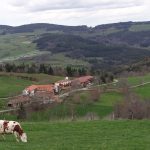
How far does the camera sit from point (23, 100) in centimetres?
11069

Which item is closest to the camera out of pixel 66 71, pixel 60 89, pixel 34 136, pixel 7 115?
pixel 34 136

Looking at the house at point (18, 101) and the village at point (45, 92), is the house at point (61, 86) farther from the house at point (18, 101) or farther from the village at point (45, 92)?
the house at point (18, 101)

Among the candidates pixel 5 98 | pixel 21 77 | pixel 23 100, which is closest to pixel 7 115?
pixel 23 100

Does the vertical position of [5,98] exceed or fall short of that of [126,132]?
it falls short

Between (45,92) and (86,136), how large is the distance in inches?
3985

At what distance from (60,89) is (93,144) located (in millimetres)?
111910

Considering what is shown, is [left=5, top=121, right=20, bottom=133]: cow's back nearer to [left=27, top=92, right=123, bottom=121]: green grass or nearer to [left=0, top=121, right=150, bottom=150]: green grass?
[left=0, top=121, right=150, bottom=150]: green grass

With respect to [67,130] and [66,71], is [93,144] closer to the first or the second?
[67,130]

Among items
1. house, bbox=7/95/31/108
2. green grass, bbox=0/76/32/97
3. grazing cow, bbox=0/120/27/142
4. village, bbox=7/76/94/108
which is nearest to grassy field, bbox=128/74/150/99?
village, bbox=7/76/94/108

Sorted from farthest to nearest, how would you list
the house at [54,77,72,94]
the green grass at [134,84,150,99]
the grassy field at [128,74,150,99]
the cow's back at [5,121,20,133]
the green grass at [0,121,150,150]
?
the house at [54,77,72,94] < the grassy field at [128,74,150,99] < the green grass at [134,84,150,99] < the cow's back at [5,121,20,133] < the green grass at [0,121,150,150]

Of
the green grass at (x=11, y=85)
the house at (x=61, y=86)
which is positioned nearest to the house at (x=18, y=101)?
the green grass at (x=11, y=85)

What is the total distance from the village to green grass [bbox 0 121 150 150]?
65.2m

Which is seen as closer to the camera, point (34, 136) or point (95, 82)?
point (34, 136)

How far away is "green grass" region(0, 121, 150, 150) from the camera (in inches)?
968
